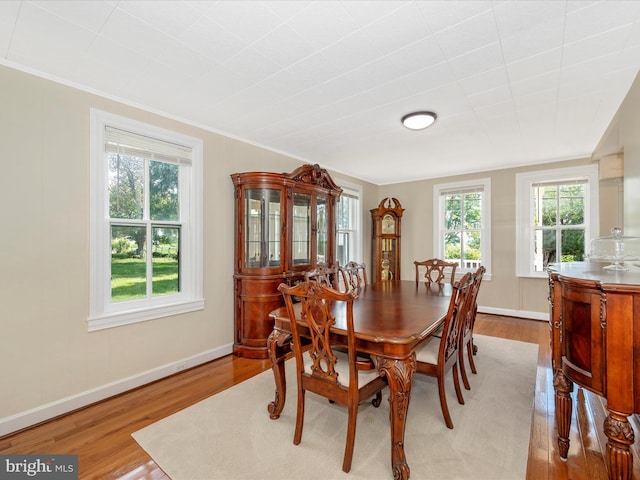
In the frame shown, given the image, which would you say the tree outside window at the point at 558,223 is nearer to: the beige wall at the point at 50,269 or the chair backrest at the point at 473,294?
the chair backrest at the point at 473,294

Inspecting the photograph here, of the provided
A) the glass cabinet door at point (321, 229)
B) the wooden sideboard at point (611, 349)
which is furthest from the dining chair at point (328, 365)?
the glass cabinet door at point (321, 229)

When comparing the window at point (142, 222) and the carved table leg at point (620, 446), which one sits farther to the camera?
the window at point (142, 222)

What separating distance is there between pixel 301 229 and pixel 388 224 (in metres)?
2.59

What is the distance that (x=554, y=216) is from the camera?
4668 millimetres

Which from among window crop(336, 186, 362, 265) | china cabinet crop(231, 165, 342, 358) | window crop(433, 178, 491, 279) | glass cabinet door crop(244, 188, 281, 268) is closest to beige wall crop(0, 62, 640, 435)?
china cabinet crop(231, 165, 342, 358)

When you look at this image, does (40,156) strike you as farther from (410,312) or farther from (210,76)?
(410,312)

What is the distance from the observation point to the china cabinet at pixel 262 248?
3369 mm

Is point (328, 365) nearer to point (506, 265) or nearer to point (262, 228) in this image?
point (262, 228)

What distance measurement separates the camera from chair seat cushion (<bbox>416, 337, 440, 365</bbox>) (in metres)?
2.12


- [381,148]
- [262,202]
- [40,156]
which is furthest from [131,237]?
[381,148]

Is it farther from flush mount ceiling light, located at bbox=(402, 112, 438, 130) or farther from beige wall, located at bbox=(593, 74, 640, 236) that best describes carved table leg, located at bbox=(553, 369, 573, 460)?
flush mount ceiling light, located at bbox=(402, 112, 438, 130)

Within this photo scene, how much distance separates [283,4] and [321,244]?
2927 millimetres

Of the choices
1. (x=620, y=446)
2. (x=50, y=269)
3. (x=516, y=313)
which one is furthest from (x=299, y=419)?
(x=516, y=313)

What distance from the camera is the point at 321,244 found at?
4.18 m
